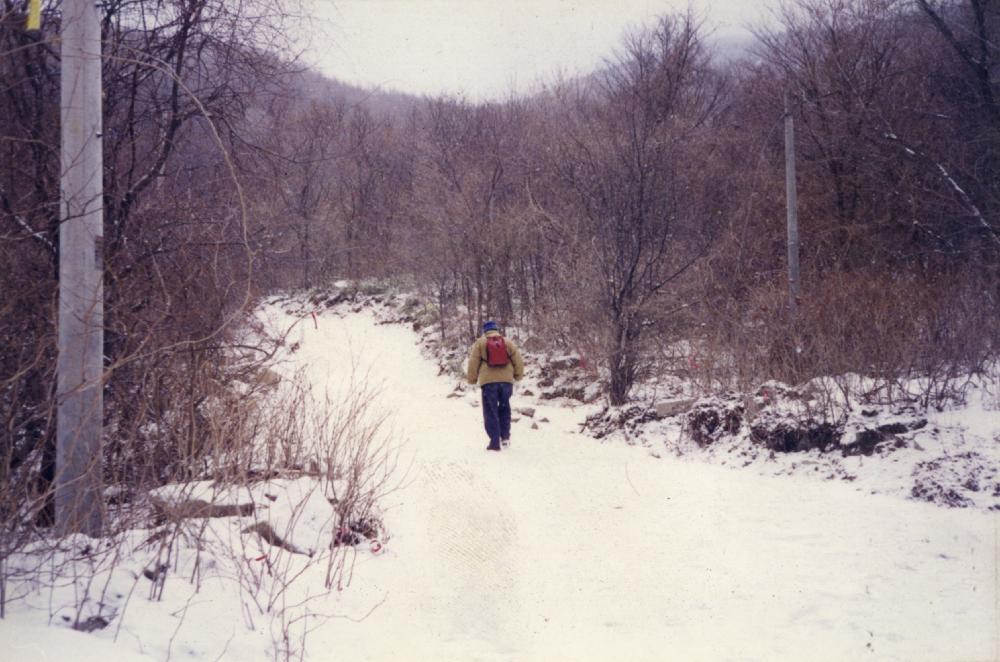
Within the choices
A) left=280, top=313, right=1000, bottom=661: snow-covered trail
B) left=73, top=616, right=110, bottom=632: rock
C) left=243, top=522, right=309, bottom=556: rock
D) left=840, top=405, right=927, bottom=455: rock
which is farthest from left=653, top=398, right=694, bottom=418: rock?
left=73, top=616, right=110, bottom=632: rock

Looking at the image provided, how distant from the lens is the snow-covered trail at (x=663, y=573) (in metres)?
4.30

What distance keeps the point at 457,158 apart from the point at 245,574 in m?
22.9

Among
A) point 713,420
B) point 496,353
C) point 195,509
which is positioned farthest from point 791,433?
point 195,509

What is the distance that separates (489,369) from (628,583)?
5.11 m

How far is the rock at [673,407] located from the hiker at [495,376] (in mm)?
2303

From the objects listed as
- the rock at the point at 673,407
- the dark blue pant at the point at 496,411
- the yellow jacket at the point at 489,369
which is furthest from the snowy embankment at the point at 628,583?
the rock at the point at 673,407

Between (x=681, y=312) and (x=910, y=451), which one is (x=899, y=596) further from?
(x=681, y=312)

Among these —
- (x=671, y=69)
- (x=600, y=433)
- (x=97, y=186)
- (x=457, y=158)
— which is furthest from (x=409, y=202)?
(x=97, y=186)

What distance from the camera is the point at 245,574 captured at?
4227 mm

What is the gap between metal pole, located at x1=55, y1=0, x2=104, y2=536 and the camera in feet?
12.9

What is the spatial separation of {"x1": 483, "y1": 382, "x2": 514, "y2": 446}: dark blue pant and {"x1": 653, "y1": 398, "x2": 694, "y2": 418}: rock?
2.42m

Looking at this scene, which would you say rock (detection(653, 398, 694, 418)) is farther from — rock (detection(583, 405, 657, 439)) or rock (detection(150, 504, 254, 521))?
rock (detection(150, 504, 254, 521))

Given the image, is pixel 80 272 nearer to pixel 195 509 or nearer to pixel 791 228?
pixel 195 509

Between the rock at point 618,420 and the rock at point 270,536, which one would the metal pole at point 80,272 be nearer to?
the rock at point 270,536
